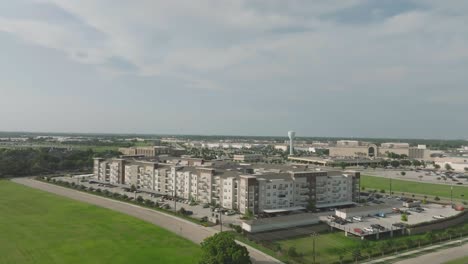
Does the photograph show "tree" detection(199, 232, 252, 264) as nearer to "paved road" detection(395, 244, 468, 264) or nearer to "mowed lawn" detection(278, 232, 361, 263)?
"mowed lawn" detection(278, 232, 361, 263)

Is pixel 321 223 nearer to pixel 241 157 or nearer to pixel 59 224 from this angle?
pixel 59 224

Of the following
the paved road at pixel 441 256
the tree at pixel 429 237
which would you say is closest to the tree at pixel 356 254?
the paved road at pixel 441 256

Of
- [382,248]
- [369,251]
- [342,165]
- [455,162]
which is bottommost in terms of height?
[369,251]

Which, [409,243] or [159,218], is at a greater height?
[409,243]

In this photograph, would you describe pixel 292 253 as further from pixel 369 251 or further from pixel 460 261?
pixel 460 261

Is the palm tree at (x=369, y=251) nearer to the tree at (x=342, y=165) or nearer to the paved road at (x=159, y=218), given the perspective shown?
the paved road at (x=159, y=218)

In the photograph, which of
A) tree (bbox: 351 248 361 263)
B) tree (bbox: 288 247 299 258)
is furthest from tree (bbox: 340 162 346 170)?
tree (bbox: 288 247 299 258)

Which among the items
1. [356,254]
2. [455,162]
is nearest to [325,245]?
[356,254]
